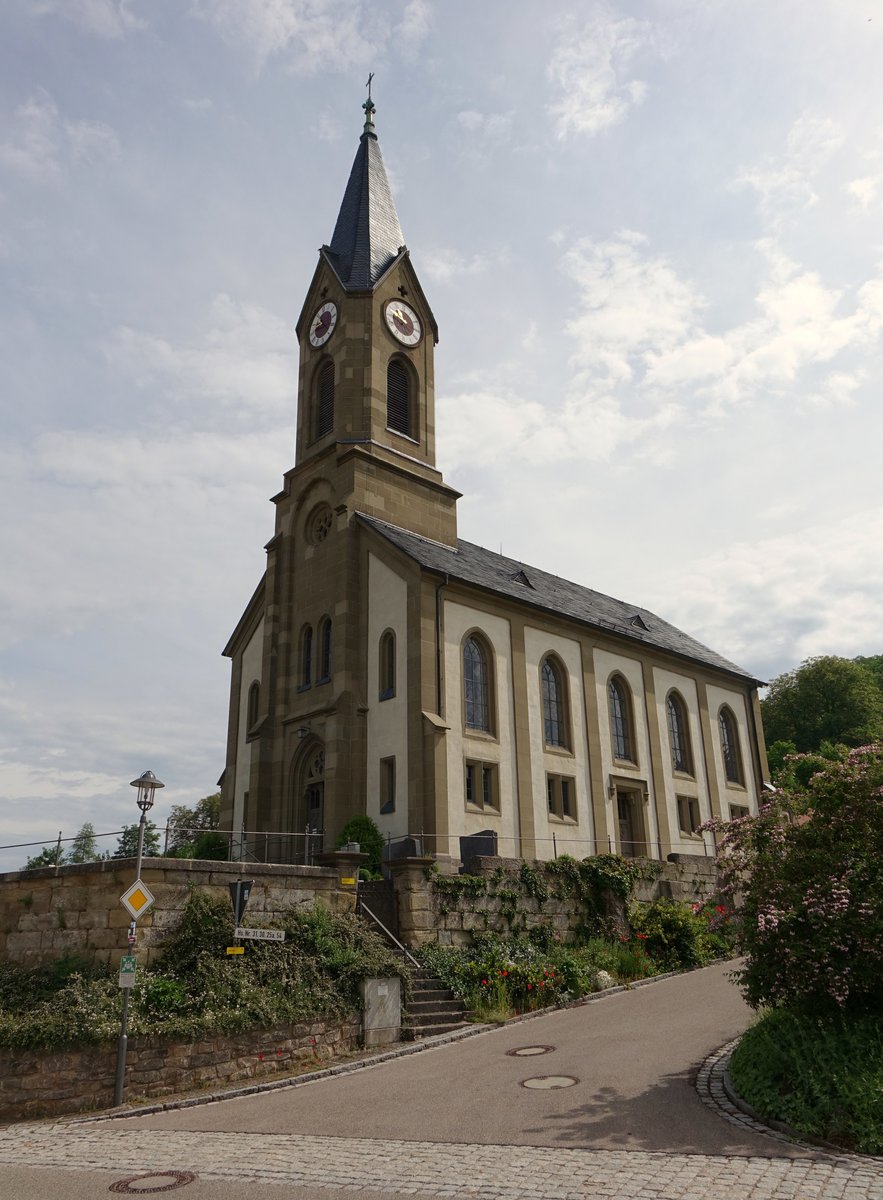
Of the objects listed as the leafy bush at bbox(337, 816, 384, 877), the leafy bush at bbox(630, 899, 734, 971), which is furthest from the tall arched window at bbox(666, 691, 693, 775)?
the leafy bush at bbox(337, 816, 384, 877)

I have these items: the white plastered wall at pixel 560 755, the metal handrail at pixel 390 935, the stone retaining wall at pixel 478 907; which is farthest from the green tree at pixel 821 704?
the metal handrail at pixel 390 935

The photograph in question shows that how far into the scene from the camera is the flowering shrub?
35.8 feet

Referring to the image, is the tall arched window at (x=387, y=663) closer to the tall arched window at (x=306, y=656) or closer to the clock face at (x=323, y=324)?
the tall arched window at (x=306, y=656)

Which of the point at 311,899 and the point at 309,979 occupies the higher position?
the point at 311,899

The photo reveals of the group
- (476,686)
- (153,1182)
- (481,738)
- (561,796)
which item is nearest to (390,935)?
(481,738)

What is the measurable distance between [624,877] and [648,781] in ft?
31.8

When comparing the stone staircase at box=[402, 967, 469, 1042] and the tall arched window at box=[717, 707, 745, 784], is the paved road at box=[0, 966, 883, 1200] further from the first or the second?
the tall arched window at box=[717, 707, 745, 784]

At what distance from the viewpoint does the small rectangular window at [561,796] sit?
2867cm

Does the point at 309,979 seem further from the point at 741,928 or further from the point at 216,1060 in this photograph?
the point at 741,928

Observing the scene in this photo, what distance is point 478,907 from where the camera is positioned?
66.7 ft

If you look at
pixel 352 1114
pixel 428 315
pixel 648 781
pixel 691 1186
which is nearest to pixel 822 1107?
pixel 691 1186

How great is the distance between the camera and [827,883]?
11.3 metres

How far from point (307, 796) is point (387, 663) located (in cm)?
496

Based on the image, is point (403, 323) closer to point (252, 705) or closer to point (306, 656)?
point (306, 656)
